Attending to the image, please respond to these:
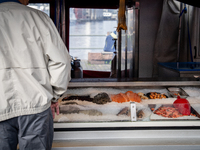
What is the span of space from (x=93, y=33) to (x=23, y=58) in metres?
6.17

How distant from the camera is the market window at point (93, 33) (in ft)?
23.7

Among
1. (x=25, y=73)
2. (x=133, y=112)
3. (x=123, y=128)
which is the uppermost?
(x=25, y=73)

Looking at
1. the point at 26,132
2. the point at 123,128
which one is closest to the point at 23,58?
the point at 26,132

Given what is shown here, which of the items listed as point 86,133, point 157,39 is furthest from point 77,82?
point 157,39

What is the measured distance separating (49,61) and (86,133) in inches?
34.6

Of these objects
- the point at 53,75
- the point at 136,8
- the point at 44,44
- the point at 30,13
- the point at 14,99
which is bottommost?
the point at 14,99

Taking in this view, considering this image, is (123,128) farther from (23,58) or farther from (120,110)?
(23,58)

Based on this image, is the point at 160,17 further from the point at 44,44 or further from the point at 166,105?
the point at 44,44

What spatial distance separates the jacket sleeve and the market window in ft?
18.4

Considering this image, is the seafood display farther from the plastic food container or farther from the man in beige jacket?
the man in beige jacket

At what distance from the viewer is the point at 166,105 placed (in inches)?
80.4

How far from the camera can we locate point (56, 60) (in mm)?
1392

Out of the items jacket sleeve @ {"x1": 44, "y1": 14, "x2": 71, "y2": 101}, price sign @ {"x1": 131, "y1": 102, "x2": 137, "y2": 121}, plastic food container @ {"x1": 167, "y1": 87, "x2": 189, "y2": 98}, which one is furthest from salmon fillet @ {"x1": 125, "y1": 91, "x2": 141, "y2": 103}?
jacket sleeve @ {"x1": 44, "y1": 14, "x2": 71, "y2": 101}

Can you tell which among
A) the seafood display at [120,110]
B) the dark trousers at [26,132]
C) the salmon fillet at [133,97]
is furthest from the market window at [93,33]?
the dark trousers at [26,132]
